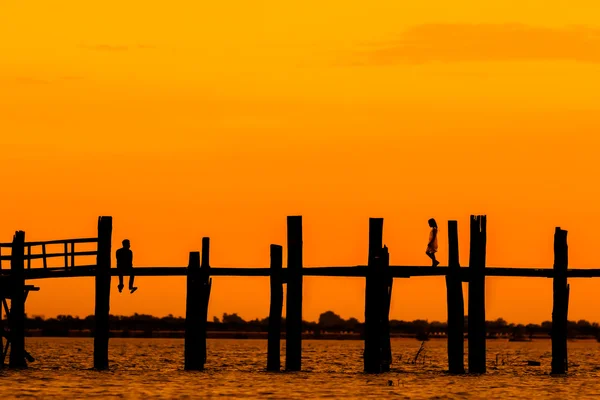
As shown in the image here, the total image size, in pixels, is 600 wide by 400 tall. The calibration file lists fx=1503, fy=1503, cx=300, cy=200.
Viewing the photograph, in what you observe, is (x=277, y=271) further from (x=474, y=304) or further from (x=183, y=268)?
(x=474, y=304)

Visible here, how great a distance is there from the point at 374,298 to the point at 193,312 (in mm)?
4372

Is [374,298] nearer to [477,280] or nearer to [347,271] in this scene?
[347,271]

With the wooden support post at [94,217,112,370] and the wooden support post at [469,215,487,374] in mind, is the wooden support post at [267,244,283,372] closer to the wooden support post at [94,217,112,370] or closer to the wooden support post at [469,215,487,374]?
the wooden support post at [94,217,112,370]

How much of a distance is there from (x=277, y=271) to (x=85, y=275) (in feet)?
15.4

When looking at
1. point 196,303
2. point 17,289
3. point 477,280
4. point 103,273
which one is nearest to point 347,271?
point 477,280

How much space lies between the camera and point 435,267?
34.4 meters

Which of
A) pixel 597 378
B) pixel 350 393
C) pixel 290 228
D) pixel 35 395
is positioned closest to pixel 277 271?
pixel 290 228

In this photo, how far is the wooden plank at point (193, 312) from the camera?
35.3 m

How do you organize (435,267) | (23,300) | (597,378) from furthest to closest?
(597,378) → (23,300) → (435,267)

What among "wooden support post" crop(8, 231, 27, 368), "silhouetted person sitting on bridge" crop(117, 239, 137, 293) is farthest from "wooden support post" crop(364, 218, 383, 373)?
"wooden support post" crop(8, 231, 27, 368)

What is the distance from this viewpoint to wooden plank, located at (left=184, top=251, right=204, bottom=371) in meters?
35.3

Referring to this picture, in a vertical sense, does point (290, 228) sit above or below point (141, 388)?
above

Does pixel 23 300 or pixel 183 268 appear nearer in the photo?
pixel 183 268

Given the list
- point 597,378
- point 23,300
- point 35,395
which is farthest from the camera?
point 597,378
